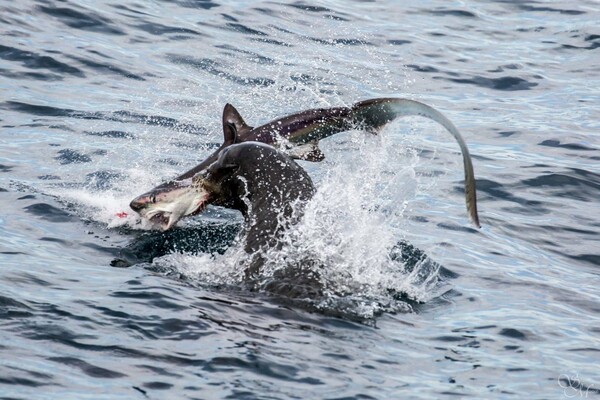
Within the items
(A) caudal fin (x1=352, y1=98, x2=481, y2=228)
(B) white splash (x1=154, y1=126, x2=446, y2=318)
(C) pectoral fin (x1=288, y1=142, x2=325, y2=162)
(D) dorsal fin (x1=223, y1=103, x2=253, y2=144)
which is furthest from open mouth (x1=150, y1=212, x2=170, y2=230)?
(A) caudal fin (x1=352, y1=98, x2=481, y2=228)

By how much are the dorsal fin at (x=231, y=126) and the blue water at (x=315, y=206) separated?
866 mm

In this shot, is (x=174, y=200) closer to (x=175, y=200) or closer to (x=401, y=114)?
(x=175, y=200)

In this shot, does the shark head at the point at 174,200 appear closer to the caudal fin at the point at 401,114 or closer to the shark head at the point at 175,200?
the shark head at the point at 175,200

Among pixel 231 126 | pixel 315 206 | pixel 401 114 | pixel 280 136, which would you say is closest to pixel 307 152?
pixel 280 136

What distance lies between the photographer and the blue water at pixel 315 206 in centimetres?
748

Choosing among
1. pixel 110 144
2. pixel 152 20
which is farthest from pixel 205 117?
pixel 152 20

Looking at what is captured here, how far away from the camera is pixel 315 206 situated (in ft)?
31.0

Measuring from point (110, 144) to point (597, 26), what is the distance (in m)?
11.1

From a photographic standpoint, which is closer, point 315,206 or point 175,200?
point 315,206

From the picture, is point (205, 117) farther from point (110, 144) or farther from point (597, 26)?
point (597, 26)

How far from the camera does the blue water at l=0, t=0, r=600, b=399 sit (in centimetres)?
748

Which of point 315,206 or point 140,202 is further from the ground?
point 315,206

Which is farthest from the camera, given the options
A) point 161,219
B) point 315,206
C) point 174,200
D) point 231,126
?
point 231,126

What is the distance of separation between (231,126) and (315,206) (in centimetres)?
141
